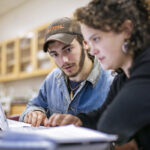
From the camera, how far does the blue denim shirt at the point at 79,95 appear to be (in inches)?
48.3

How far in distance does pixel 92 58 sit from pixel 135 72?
782 mm

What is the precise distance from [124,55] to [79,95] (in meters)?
0.59

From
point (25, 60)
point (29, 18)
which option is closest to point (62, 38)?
point (25, 60)

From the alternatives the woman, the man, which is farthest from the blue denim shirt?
the woman

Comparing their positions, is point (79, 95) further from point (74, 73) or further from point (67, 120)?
point (67, 120)

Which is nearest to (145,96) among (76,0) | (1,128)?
(1,128)

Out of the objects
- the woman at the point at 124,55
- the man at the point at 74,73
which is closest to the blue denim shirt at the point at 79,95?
→ the man at the point at 74,73

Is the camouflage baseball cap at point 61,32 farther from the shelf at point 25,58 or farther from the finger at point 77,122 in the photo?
the shelf at point 25,58

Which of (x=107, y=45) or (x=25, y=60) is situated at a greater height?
(x=25, y=60)

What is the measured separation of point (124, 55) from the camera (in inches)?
27.7

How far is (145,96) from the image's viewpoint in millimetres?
551

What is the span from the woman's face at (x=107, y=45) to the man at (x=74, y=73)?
465 mm

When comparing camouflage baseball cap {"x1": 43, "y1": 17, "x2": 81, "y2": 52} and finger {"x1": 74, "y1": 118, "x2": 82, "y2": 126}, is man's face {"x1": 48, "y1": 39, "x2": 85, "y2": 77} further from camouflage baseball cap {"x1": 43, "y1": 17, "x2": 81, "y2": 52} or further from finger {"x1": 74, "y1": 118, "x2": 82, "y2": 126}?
finger {"x1": 74, "y1": 118, "x2": 82, "y2": 126}

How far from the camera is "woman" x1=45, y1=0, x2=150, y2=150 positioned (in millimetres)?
549
